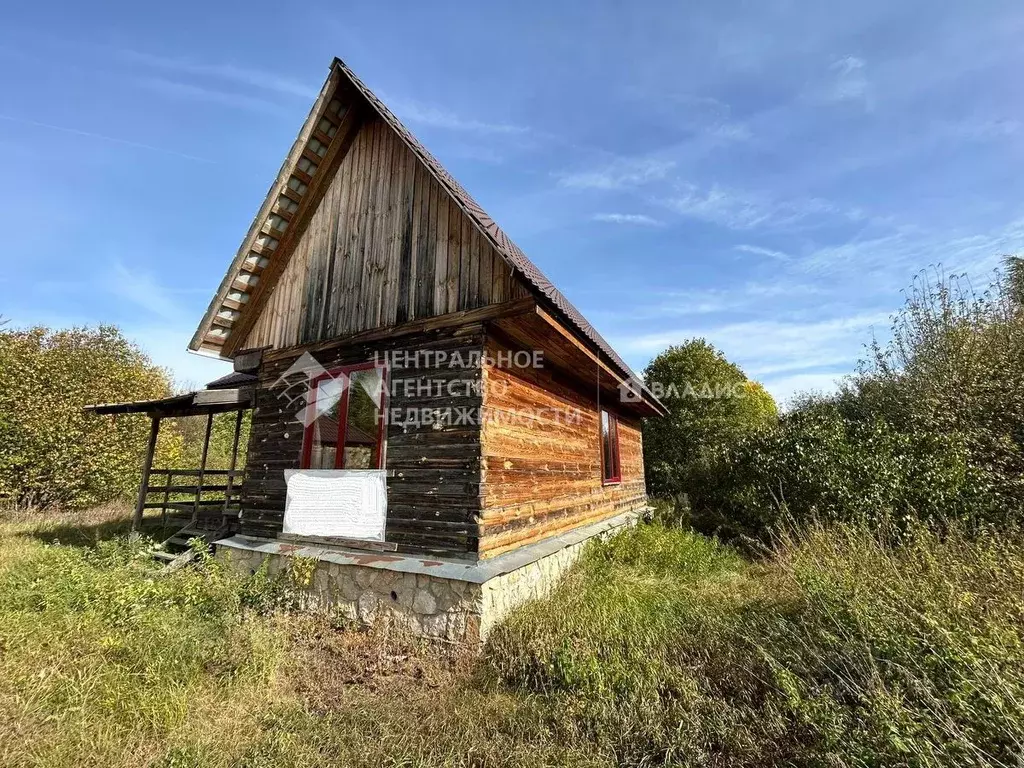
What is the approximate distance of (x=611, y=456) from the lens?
11156mm

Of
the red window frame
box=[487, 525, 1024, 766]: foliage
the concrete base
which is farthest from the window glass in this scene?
the red window frame

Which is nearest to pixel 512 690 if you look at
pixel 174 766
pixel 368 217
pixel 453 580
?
pixel 453 580

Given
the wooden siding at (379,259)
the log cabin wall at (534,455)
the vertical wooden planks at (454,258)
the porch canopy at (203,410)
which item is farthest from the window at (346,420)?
the porch canopy at (203,410)

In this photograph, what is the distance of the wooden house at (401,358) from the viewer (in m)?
5.60

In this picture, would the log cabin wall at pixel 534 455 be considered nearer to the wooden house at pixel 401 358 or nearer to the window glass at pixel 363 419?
the wooden house at pixel 401 358

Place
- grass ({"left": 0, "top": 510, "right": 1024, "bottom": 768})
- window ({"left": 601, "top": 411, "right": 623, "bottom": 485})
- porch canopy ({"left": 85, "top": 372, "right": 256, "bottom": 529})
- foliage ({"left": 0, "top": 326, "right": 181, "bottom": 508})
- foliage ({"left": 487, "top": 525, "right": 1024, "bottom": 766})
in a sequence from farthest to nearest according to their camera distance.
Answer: foliage ({"left": 0, "top": 326, "right": 181, "bottom": 508}) → window ({"left": 601, "top": 411, "right": 623, "bottom": 485}) → porch canopy ({"left": 85, "top": 372, "right": 256, "bottom": 529}) → grass ({"left": 0, "top": 510, "right": 1024, "bottom": 768}) → foliage ({"left": 487, "top": 525, "right": 1024, "bottom": 766})

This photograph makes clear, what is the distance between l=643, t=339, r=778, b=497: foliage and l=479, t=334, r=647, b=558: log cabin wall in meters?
8.95

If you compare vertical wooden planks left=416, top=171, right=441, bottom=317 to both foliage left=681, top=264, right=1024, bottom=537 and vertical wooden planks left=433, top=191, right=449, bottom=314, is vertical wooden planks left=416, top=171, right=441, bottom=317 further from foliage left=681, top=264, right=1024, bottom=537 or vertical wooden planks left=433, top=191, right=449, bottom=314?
foliage left=681, top=264, right=1024, bottom=537

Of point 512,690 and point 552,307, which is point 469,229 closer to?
point 552,307

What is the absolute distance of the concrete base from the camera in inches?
194

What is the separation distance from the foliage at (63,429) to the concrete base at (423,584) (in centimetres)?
1228

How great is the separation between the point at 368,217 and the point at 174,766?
665 cm

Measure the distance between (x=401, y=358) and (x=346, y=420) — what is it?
1.28 m

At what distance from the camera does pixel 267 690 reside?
4141mm
